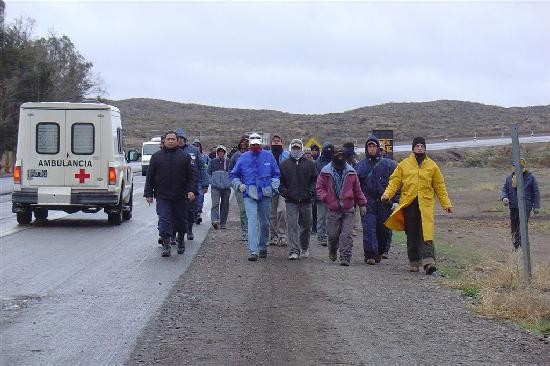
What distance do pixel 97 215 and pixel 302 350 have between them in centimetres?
1701

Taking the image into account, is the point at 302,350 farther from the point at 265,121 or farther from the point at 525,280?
the point at 265,121

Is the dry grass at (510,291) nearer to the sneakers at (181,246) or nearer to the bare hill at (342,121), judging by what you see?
the sneakers at (181,246)

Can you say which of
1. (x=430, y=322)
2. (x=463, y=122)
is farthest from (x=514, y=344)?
(x=463, y=122)

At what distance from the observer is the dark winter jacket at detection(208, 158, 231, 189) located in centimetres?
1995

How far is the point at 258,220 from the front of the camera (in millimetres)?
14984

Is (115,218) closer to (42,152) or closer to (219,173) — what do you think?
(42,152)

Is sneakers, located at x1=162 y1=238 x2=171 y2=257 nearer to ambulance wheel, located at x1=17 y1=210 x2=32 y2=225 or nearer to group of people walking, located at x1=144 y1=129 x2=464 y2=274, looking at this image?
group of people walking, located at x1=144 y1=129 x2=464 y2=274

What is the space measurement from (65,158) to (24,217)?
1.69 meters

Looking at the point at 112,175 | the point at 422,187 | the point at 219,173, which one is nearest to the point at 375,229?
the point at 422,187

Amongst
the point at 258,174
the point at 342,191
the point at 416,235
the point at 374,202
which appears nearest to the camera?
the point at 416,235

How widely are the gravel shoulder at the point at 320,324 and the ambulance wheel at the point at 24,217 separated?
313 inches

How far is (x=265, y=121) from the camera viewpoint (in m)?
114

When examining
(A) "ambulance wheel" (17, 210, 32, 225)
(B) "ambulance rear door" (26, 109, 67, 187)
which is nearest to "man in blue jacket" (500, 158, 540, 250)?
(B) "ambulance rear door" (26, 109, 67, 187)

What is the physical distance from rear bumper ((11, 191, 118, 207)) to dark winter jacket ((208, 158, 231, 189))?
2.15 meters
